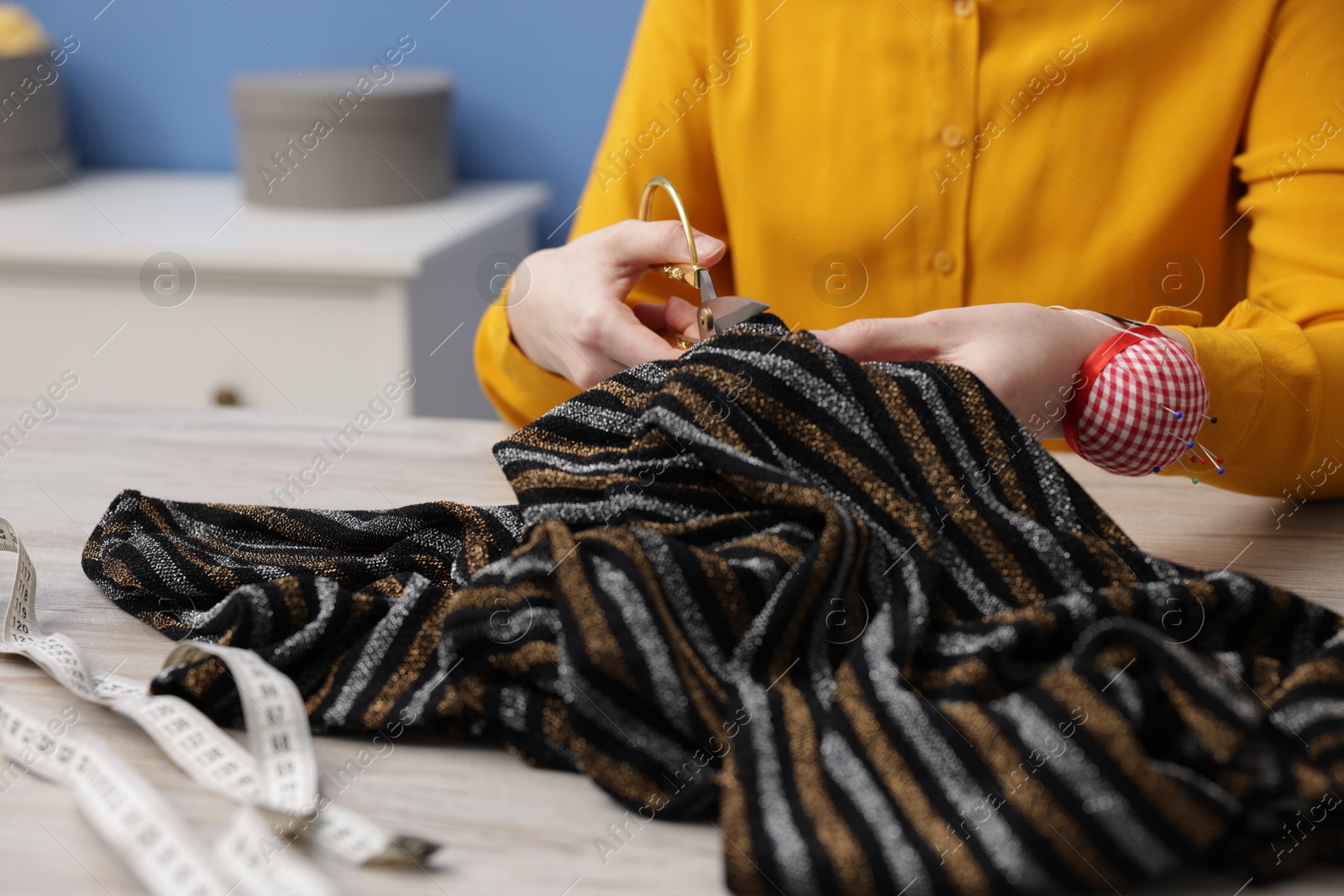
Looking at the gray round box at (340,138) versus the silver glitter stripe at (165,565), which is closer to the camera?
the silver glitter stripe at (165,565)

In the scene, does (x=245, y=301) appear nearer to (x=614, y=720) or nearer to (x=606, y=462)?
(x=606, y=462)

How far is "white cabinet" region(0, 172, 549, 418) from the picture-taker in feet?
4.91

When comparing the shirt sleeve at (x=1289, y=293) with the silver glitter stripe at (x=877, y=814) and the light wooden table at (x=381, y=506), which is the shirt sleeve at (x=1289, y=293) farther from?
the silver glitter stripe at (x=877, y=814)

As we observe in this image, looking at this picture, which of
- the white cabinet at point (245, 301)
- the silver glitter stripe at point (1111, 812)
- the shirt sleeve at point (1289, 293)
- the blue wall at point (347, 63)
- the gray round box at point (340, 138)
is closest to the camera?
the silver glitter stripe at point (1111, 812)

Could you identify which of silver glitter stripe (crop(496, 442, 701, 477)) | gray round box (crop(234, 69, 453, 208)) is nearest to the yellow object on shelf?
gray round box (crop(234, 69, 453, 208))

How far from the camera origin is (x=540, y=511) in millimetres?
493

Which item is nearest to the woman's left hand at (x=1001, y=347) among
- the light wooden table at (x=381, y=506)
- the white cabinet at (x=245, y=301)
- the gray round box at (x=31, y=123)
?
the light wooden table at (x=381, y=506)

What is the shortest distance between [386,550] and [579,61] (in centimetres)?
138

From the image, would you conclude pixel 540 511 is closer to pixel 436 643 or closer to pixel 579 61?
pixel 436 643

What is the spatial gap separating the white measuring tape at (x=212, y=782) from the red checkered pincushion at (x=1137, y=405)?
0.40m

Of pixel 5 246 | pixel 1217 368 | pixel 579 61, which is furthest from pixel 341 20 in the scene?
pixel 1217 368

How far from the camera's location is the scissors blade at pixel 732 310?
0.61 meters

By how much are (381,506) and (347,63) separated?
137cm

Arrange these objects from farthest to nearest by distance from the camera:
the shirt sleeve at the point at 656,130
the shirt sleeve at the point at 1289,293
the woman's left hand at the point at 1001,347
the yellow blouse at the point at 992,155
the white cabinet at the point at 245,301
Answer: the white cabinet at the point at 245,301
the shirt sleeve at the point at 656,130
the yellow blouse at the point at 992,155
the shirt sleeve at the point at 1289,293
the woman's left hand at the point at 1001,347
